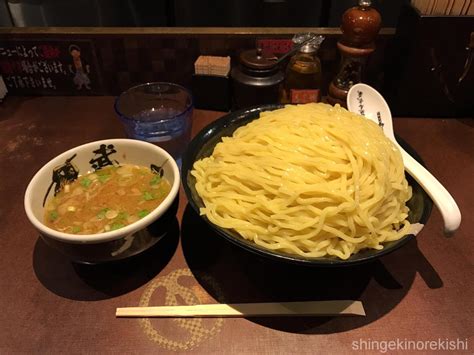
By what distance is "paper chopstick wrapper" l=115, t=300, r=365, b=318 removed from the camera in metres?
0.97

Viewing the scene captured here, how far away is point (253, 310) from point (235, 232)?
0.21m

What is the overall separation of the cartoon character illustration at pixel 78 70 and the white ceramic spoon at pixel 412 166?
1.21 meters

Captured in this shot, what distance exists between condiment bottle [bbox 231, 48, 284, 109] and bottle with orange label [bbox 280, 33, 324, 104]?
0.05 metres

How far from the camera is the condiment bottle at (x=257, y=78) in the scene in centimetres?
154

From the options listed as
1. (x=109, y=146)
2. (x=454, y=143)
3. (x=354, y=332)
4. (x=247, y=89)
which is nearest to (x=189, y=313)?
(x=354, y=332)

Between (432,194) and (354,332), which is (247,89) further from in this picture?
(354,332)

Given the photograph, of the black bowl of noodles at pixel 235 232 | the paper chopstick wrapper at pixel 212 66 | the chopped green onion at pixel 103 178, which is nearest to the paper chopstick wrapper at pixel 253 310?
the black bowl of noodles at pixel 235 232

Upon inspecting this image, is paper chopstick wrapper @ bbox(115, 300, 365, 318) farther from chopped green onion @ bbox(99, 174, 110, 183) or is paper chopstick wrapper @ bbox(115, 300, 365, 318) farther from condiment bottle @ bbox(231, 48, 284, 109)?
condiment bottle @ bbox(231, 48, 284, 109)

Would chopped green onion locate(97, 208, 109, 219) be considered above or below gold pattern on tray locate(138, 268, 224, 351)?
above

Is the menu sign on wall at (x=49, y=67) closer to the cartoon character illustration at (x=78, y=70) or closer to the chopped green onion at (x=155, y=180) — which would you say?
the cartoon character illustration at (x=78, y=70)

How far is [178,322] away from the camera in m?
0.97

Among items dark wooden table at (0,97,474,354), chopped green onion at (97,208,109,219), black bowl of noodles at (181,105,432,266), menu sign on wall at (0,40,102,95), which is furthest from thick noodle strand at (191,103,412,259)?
menu sign on wall at (0,40,102,95)

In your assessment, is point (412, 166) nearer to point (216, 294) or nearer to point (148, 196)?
point (216, 294)

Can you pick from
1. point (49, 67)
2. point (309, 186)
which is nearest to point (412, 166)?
point (309, 186)
